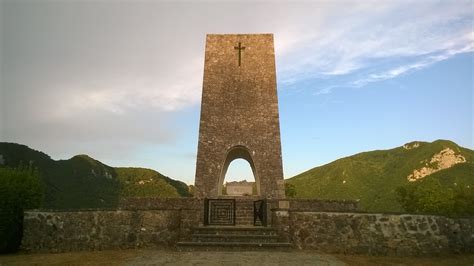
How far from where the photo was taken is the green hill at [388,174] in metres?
49.8

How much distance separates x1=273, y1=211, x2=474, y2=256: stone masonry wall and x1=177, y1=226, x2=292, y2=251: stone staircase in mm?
535

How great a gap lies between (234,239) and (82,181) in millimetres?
37900

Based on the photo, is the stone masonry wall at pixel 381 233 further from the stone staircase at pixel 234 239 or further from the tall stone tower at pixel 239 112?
the tall stone tower at pixel 239 112

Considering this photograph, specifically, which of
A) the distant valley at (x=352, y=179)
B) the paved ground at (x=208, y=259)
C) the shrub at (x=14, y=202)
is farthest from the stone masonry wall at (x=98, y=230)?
the distant valley at (x=352, y=179)

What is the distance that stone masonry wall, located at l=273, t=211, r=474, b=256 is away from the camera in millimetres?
10352

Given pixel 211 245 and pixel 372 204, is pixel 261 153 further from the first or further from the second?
pixel 372 204

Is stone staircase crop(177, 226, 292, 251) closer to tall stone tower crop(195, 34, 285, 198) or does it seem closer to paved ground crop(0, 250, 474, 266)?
paved ground crop(0, 250, 474, 266)

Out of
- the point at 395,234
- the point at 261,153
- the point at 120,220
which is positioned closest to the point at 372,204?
the point at 261,153

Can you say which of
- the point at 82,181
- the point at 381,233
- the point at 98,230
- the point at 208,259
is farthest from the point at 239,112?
the point at 82,181

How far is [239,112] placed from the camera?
62.8 ft

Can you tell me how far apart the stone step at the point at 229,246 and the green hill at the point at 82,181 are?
1022 inches

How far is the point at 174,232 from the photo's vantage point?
1151cm

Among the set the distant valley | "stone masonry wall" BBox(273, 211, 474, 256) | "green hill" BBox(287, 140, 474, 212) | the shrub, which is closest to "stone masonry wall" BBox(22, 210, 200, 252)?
the shrub

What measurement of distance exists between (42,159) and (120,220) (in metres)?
38.4
